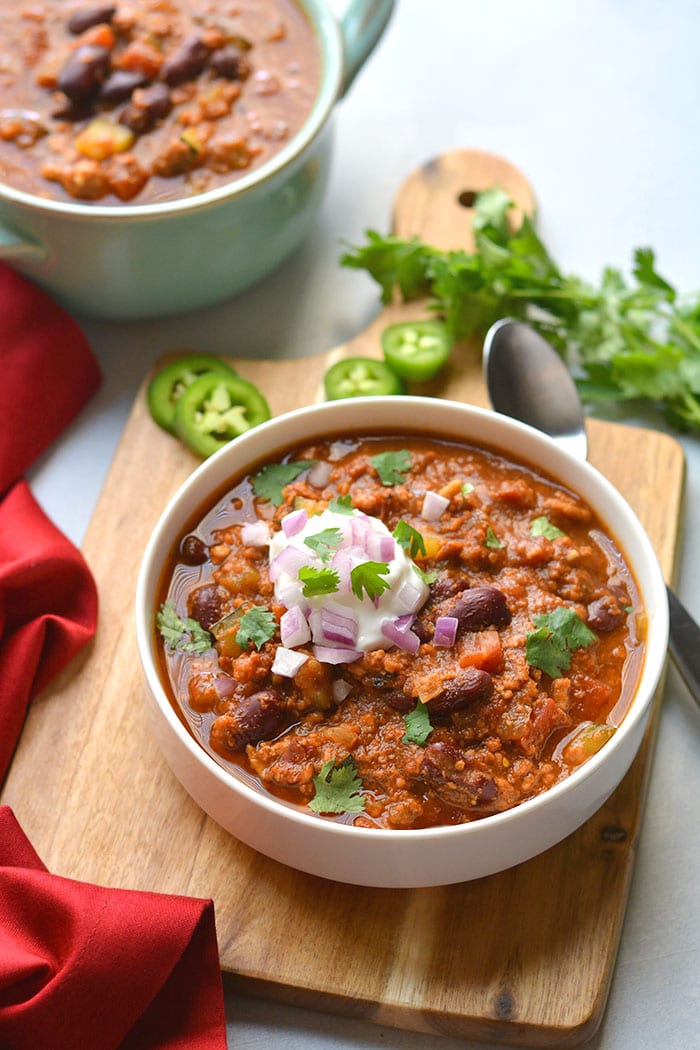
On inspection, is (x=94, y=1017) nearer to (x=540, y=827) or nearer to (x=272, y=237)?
(x=540, y=827)

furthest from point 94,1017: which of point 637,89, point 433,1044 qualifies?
point 637,89

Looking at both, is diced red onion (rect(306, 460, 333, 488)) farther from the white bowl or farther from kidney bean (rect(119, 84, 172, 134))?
kidney bean (rect(119, 84, 172, 134))

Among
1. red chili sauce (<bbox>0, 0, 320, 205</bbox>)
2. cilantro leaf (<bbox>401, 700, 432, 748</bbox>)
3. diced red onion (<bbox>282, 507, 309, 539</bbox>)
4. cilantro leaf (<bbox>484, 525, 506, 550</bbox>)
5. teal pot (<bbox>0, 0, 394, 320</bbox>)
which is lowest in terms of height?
cilantro leaf (<bbox>401, 700, 432, 748</bbox>)

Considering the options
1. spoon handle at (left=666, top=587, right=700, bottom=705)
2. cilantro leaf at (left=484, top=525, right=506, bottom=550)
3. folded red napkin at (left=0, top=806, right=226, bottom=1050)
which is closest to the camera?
folded red napkin at (left=0, top=806, right=226, bottom=1050)

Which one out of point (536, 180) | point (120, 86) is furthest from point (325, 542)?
point (536, 180)

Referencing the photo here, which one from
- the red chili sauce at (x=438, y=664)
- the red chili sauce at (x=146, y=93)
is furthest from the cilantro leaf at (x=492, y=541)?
the red chili sauce at (x=146, y=93)

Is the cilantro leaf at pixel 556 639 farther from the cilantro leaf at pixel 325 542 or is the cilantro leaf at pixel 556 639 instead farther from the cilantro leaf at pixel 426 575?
the cilantro leaf at pixel 325 542

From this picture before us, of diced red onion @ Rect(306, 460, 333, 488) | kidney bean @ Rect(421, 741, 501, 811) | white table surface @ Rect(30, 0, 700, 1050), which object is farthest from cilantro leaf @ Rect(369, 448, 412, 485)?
white table surface @ Rect(30, 0, 700, 1050)
